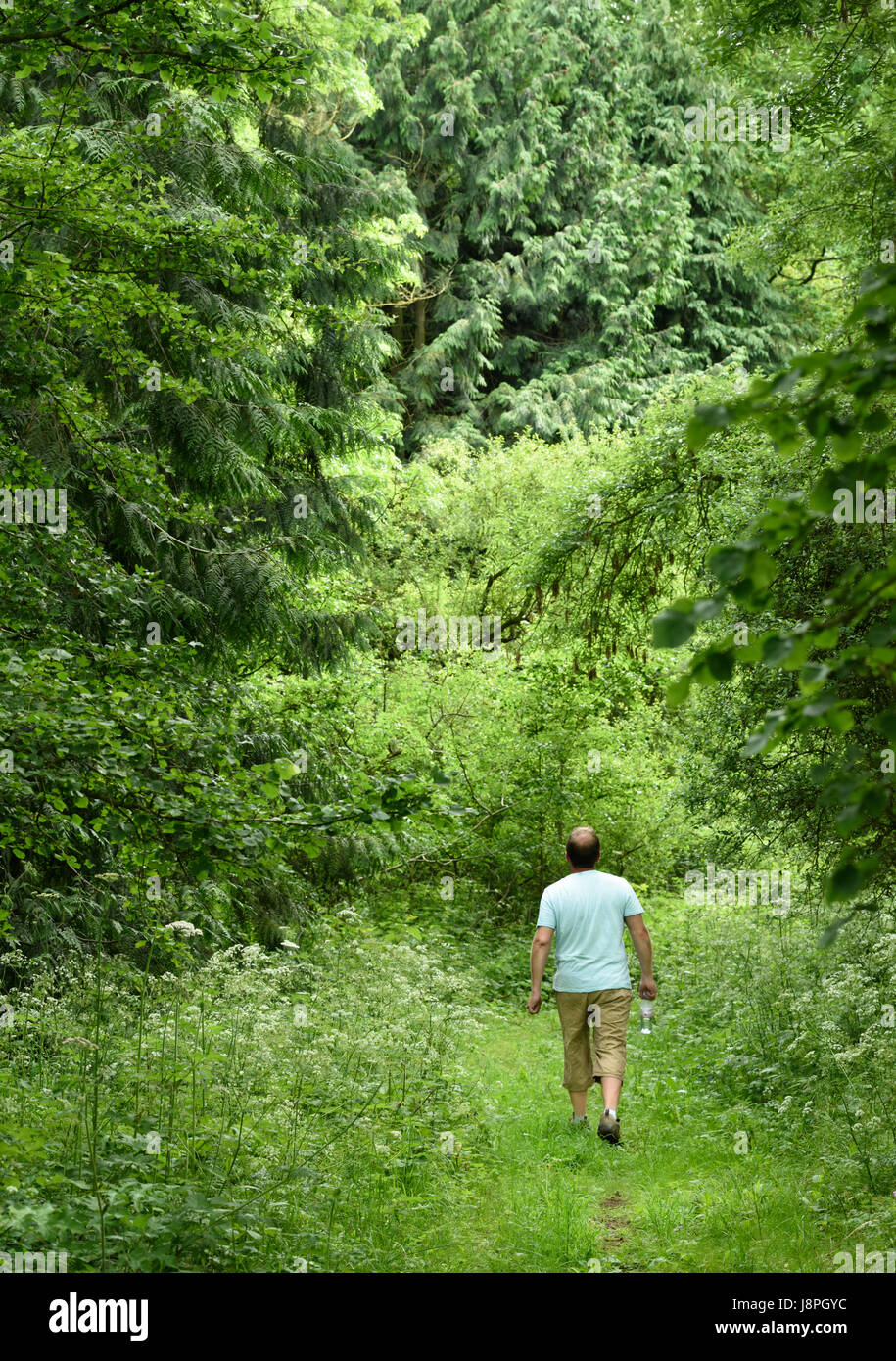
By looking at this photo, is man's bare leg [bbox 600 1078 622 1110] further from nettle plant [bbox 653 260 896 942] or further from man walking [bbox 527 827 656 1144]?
nettle plant [bbox 653 260 896 942]

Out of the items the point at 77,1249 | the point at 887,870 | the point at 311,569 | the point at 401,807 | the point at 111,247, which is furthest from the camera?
the point at 311,569

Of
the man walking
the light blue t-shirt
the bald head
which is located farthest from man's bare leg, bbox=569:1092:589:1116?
the bald head

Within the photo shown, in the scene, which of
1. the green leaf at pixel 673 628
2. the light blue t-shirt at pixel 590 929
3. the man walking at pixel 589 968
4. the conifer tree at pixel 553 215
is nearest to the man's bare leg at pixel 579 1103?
the man walking at pixel 589 968

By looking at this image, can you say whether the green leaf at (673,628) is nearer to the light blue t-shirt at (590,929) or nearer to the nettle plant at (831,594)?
the nettle plant at (831,594)

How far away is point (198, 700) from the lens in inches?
215

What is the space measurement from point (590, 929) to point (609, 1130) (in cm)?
110

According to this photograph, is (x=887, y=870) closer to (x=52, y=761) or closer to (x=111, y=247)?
(x=52, y=761)

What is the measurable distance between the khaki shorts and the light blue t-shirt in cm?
8

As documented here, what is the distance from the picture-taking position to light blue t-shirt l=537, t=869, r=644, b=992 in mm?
6855

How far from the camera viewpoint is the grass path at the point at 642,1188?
4.82 meters

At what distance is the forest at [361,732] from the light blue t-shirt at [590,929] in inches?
27.5

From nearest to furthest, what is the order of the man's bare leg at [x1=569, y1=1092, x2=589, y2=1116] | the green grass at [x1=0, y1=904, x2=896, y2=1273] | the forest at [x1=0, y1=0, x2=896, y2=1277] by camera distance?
the green grass at [x1=0, y1=904, x2=896, y2=1273] < the forest at [x1=0, y1=0, x2=896, y2=1277] < the man's bare leg at [x1=569, y1=1092, x2=589, y2=1116]

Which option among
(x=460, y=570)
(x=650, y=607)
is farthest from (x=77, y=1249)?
(x=460, y=570)

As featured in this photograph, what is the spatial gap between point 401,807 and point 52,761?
4.70ft
